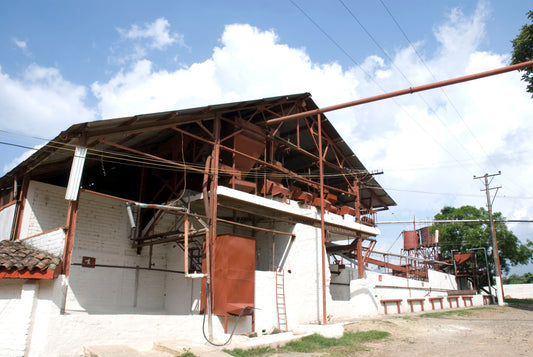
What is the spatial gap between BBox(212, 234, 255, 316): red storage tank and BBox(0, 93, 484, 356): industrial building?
4cm

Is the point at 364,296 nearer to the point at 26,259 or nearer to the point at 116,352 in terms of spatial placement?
the point at 116,352

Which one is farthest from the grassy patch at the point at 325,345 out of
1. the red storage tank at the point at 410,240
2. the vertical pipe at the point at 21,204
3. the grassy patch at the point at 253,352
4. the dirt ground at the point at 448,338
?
the red storage tank at the point at 410,240

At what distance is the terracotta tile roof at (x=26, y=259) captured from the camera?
10945 millimetres

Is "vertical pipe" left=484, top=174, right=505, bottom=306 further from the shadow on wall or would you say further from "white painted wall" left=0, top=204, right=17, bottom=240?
"white painted wall" left=0, top=204, right=17, bottom=240

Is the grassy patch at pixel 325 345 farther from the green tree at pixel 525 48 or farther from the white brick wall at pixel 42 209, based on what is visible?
the green tree at pixel 525 48

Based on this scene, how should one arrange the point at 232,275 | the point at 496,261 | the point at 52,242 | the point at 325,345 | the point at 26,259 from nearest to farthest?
the point at 26,259, the point at 52,242, the point at 325,345, the point at 232,275, the point at 496,261

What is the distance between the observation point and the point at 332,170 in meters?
26.3

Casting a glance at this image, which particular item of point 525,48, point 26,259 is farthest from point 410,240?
point 26,259

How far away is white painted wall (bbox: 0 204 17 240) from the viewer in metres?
15.8

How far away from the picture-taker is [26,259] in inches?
446

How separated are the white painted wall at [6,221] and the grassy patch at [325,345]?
1048 cm

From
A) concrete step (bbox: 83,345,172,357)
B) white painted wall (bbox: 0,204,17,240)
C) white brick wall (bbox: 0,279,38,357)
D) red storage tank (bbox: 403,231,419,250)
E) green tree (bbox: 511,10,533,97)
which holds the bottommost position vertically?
concrete step (bbox: 83,345,172,357)

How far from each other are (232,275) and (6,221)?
381 inches

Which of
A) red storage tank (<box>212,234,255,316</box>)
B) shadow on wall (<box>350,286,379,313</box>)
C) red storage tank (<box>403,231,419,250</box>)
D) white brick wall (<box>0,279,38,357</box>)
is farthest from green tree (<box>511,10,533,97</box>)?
red storage tank (<box>403,231,419,250</box>)
